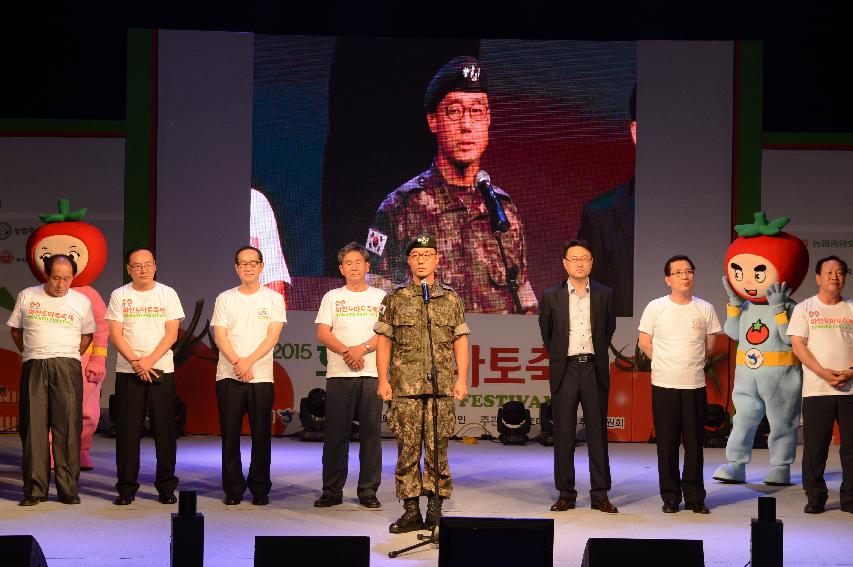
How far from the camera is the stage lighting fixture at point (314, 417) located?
10281 mm

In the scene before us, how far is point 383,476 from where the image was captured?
820 centimetres

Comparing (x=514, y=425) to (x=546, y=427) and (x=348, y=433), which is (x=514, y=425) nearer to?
(x=546, y=427)

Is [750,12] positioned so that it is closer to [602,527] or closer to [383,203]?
[383,203]

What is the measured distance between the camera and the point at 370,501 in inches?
274

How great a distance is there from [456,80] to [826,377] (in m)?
4.79

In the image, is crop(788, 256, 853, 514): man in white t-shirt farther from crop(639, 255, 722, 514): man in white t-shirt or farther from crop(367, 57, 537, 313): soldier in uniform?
crop(367, 57, 537, 313): soldier in uniform

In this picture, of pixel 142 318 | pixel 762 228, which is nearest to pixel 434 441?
pixel 142 318

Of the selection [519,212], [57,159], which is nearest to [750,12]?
[519,212]

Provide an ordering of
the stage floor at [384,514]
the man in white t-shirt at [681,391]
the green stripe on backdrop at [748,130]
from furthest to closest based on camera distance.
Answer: the green stripe on backdrop at [748,130], the man in white t-shirt at [681,391], the stage floor at [384,514]

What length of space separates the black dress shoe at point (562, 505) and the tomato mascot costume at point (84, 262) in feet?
11.7

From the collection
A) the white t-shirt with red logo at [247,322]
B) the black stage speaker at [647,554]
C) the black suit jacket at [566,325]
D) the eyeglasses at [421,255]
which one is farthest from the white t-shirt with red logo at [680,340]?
the black stage speaker at [647,554]

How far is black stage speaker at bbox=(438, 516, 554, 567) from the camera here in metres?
3.93

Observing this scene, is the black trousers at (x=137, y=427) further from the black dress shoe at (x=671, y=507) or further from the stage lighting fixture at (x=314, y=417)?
the stage lighting fixture at (x=314, y=417)

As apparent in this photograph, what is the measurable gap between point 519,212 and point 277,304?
12.7 ft
